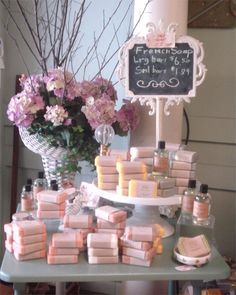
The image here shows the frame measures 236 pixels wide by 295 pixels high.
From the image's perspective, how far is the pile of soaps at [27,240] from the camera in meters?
1.31

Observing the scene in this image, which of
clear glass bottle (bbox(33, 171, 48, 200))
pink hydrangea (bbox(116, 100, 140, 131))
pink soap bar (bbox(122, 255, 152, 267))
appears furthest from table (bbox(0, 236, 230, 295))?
pink hydrangea (bbox(116, 100, 140, 131))

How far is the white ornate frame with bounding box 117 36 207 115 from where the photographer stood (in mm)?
1627

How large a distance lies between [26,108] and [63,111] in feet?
0.47

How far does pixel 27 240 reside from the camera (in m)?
1.32

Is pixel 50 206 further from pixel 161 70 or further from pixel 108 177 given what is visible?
pixel 161 70

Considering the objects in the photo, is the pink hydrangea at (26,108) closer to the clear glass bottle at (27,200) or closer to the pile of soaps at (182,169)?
the clear glass bottle at (27,200)

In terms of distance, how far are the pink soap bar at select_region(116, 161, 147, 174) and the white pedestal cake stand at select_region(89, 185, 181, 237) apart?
0.09m

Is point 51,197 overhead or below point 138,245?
overhead

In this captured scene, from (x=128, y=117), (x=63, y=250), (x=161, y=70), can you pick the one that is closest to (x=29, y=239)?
(x=63, y=250)

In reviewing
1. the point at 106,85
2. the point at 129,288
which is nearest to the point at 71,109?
the point at 106,85

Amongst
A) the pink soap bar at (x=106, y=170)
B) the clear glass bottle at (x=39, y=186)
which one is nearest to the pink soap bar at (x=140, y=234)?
the pink soap bar at (x=106, y=170)

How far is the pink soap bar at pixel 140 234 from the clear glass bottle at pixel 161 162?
219 millimetres

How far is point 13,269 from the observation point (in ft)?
4.16

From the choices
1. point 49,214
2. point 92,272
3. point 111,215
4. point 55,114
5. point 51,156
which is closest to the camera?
point 92,272
